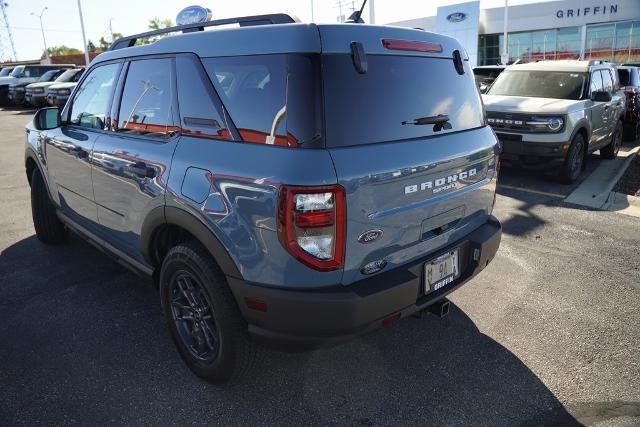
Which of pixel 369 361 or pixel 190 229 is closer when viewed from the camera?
pixel 190 229

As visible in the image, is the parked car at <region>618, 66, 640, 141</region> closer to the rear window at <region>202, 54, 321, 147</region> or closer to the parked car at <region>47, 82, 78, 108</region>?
the rear window at <region>202, 54, 321, 147</region>

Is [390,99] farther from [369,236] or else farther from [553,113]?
[553,113]

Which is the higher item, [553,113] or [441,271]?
[553,113]

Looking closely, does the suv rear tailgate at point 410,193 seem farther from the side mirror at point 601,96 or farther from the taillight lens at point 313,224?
the side mirror at point 601,96

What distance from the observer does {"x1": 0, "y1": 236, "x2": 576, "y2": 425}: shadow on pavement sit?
8.34 ft

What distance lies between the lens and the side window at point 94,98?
11.3ft

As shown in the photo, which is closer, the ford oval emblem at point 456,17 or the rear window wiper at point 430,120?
the rear window wiper at point 430,120

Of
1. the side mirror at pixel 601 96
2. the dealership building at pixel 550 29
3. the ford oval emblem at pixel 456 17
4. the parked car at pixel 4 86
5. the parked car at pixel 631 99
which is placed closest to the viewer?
the side mirror at pixel 601 96

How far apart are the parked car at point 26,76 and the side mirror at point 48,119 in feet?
68.5

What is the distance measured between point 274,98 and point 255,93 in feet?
0.44

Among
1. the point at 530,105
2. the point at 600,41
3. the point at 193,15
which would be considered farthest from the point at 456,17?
the point at 193,15

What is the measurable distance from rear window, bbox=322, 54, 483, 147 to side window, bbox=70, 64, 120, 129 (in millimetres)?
1900

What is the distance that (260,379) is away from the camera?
9.25 ft

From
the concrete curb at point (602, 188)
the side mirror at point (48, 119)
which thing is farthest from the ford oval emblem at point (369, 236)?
the concrete curb at point (602, 188)
